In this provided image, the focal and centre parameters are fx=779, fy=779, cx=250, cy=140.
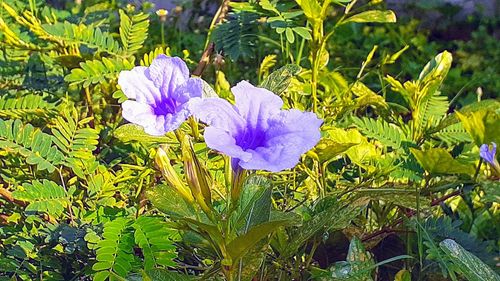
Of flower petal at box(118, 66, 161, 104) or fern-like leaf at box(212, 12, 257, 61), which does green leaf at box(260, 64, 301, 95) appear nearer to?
flower petal at box(118, 66, 161, 104)

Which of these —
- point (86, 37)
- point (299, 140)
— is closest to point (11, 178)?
point (86, 37)

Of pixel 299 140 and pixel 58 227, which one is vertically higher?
pixel 299 140

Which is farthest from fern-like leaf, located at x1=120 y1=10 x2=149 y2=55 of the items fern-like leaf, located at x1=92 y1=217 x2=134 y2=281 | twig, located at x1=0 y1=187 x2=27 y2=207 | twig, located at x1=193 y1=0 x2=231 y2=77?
fern-like leaf, located at x1=92 y1=217 x2=134 y2=281

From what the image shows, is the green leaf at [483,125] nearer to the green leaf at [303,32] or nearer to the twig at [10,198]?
the green leaf at [303,32]

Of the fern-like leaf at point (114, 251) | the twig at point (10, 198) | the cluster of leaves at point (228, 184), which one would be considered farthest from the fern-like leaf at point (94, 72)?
the fern-like leaf at point (114, 251)

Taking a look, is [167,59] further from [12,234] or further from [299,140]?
[12,234]

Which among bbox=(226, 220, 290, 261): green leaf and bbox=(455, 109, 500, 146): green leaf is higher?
bbox=(226, 220, 290, 261): green leaf
